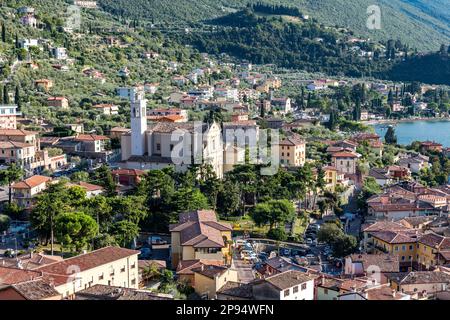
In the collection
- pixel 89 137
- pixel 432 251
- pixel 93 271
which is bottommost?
pixel 432 251

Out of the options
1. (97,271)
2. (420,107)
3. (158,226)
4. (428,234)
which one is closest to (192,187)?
(158,226)

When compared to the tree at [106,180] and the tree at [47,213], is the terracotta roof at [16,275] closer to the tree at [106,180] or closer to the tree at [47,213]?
the tree at [47,213]

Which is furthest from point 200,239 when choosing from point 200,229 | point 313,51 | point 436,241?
point 313,51

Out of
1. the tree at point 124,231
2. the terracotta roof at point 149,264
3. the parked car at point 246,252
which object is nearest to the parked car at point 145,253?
the tree at point 124,231

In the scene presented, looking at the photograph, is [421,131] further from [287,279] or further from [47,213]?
[287,279]

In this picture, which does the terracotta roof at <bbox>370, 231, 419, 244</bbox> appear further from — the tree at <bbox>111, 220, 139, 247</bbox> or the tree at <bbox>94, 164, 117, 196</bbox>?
the tree at <bbox>94, 164, 117, 196</bbox>

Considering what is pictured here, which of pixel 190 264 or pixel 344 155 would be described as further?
pixel 344 155
